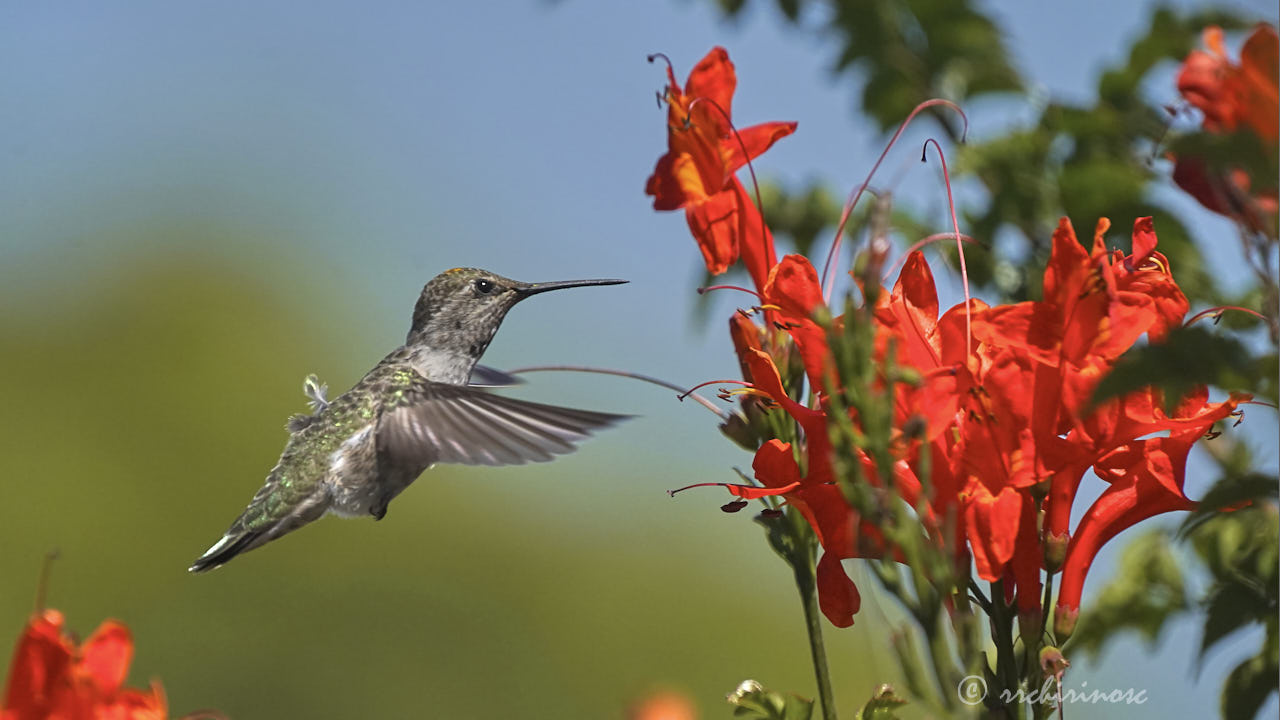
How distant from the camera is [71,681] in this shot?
6.67 feet

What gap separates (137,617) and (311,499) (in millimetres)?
9190

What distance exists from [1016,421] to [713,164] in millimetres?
980

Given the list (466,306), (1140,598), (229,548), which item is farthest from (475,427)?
(1140,598)

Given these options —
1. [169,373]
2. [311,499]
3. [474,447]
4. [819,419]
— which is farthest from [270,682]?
[819,419]

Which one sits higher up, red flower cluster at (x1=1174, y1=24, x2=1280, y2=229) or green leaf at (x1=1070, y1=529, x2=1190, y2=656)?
red flower cluster at (x1=1174, y1=24, x2=1280, y2=229)

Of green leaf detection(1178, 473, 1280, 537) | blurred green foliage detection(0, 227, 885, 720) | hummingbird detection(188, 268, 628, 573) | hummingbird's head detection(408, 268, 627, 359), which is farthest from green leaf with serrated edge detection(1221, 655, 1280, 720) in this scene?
blurred green foliage detection(0, 227, 885, 720)

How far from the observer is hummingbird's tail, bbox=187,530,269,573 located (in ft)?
12.2

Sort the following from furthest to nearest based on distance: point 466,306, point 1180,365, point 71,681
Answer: point 466,306 → point 71,681 → point 1180,365

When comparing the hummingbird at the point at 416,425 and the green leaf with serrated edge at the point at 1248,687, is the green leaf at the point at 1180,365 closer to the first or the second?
the green leaf with serrated edge at the point at 1248,687

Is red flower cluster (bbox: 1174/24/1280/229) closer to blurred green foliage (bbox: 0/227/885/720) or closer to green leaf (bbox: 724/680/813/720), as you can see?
green leaf (bbox: 724/680/813/720)

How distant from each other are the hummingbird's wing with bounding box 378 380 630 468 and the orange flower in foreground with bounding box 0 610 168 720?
1188 mm

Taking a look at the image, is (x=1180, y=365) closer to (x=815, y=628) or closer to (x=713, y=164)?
(x=815, y=628)

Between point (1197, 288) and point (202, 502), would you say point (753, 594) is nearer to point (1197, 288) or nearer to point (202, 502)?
point (202, 502)

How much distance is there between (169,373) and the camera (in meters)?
14.5
